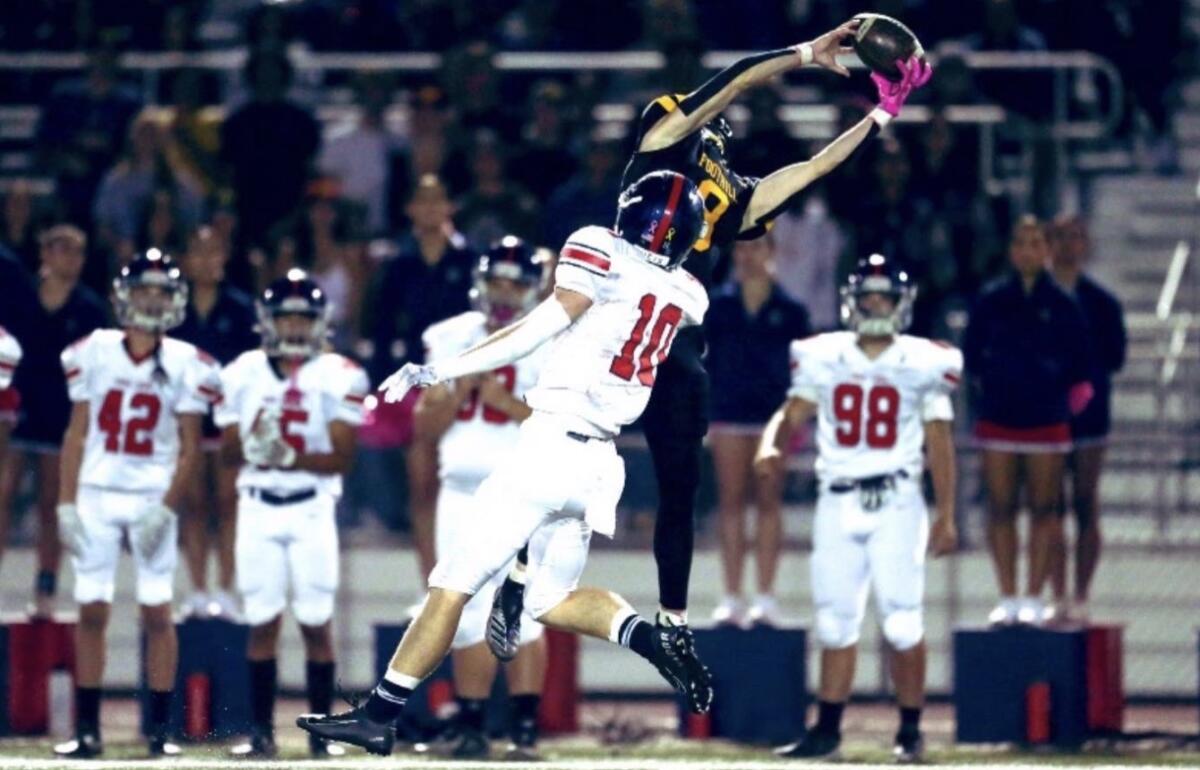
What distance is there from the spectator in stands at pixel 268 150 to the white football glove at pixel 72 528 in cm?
333

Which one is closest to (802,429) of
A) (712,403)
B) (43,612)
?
(712,403)

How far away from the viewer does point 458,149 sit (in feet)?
41.3

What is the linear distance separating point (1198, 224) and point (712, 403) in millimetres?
4083

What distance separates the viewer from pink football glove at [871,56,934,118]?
7930mm

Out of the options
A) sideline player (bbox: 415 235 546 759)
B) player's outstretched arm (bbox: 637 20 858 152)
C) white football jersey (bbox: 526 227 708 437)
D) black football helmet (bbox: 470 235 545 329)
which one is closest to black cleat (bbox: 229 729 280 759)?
sideline player (bbox: 415 235 546 759)

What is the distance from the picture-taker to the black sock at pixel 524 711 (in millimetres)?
9492

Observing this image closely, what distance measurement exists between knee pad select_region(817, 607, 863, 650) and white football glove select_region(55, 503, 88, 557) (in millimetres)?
2726

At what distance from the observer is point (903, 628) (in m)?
9.45

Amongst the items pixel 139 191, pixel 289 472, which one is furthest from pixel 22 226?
→ pixel 289 472

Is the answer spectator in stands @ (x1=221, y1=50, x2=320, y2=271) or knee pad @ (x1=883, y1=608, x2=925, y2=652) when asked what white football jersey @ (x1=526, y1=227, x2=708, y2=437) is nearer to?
knee pad @ (x1=883, y1=608, x2=925, y2=652)

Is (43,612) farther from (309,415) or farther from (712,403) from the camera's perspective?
(712,403)

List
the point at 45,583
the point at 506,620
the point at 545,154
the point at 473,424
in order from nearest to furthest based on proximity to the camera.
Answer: the point at 506,620 < the point at 473,424 < the point at 45,583 < the point at 545,154

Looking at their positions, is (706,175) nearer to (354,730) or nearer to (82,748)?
(354,730)

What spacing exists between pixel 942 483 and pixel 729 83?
2.20 meters
